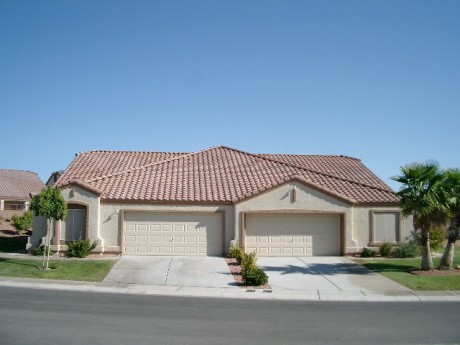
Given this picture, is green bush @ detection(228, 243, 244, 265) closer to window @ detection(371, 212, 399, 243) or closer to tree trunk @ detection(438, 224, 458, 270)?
window @ detection(371, 212, 399, 243)

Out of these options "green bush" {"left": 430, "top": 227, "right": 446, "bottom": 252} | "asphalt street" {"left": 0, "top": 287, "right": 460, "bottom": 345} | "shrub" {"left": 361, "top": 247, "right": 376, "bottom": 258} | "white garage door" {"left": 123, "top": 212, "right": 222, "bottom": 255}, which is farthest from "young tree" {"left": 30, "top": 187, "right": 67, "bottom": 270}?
"green bush" {"left": 430, "top": 227, "right": 446, "bottom": 252}

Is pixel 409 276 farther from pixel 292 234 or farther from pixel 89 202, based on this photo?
pixel 89 202

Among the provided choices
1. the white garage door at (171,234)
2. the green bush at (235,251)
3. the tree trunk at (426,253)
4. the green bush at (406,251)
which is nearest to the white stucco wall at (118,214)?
the white garage door at (171,234)

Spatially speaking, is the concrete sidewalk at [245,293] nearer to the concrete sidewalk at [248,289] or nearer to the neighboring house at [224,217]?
the concrete sidewalk at [248,289]

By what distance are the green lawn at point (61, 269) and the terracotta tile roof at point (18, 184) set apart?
31869 mm

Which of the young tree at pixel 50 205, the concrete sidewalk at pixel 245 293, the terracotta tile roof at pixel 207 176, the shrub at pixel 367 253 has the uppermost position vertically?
the terracotta tile roof at pixel 207 176

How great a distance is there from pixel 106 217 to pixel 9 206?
3467 cm

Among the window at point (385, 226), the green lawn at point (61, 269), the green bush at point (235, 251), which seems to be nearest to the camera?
the green lawn at point (61, 269)

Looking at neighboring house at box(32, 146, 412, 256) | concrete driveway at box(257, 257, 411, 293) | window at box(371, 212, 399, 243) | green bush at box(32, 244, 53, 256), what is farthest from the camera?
window at box(371, 212, 399, 243)

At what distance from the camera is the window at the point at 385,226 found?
998 inches

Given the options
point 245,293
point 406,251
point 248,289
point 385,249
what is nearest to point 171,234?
point 248,289

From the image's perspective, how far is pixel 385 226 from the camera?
83.7 ft

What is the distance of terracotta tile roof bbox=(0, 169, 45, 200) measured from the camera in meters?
53.9

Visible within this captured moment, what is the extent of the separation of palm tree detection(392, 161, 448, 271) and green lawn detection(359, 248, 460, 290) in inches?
49.7
